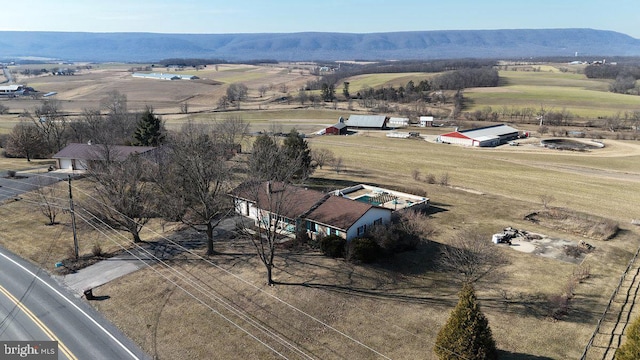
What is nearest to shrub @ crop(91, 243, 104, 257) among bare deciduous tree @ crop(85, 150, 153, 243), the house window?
bare deciduous tree @ crop(85, 150, 153, 243)

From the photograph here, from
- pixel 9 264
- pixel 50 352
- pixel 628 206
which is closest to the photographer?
pixel 50 352

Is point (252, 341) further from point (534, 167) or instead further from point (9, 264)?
point (534, 167)

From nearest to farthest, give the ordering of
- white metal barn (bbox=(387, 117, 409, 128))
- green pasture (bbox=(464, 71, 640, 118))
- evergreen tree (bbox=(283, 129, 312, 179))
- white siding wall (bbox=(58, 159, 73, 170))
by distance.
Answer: evergreen tree (bbox=(283, 129, 312, 179)) → white siding wall (bbox=(58, 159, 73, 170)) → white metal barn (bbox=(387, 117, 409, 128)) → green pasture (bbox=(464, 71, 640, 118))

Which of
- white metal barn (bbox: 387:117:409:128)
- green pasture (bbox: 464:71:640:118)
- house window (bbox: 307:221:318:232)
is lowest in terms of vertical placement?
house window (bbox: 307:221:318:232)

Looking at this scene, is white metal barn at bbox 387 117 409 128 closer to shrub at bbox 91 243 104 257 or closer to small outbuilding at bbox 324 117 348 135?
small outbuilding at bbox 324 117 348 135

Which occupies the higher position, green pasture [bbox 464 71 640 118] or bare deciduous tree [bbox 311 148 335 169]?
green pasture [bbox 464 71 640 118]

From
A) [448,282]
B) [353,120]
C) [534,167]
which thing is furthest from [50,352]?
[353,120]
